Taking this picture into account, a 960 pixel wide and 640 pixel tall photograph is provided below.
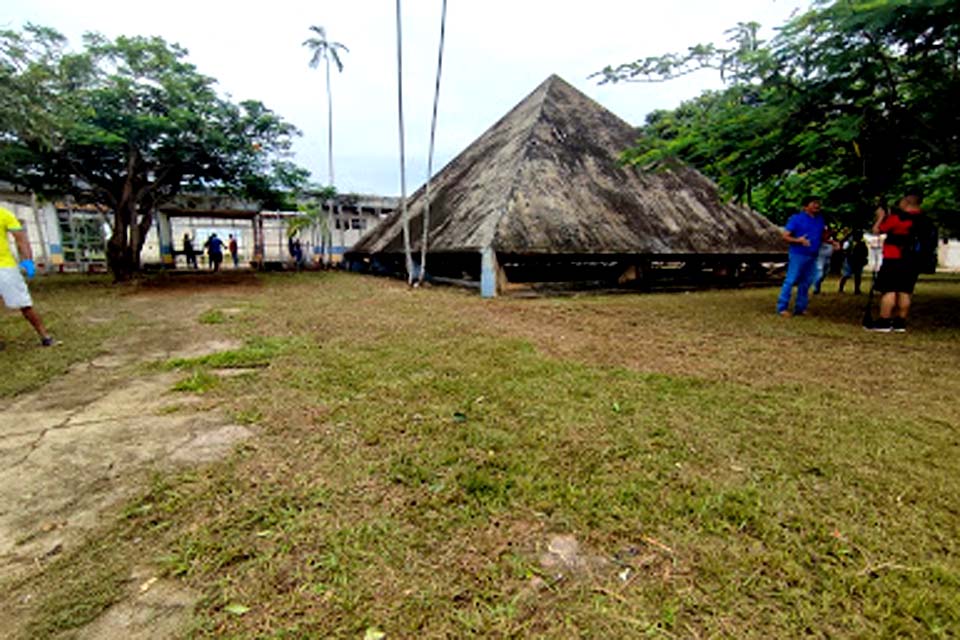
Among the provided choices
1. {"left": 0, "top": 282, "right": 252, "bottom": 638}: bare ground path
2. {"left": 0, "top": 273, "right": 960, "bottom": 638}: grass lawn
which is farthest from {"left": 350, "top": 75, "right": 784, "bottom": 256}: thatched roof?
{"left": 0, "top": 282, "right": 252, "bottom": 638}: bare ground path

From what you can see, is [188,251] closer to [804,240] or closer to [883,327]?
[804,240]

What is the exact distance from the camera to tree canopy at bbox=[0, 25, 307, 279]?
9852 mm

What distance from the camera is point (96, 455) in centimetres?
219

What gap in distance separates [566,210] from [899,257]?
21.0 feet

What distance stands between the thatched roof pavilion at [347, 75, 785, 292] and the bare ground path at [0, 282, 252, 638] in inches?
269

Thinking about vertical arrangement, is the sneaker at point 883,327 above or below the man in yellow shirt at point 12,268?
below

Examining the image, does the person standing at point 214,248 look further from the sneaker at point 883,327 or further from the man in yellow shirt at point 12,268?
the sneaker at point 883,327

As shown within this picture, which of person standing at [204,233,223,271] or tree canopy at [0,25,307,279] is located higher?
tree canopy at [0,25,307,279]

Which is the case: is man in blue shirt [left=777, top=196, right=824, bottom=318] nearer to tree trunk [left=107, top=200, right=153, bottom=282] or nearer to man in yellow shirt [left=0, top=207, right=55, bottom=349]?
man in yellow shirt [left=0, top=207, right=55, bottom=349]

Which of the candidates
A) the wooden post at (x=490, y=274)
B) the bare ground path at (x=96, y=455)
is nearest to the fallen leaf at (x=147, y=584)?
the bare ground path at (x=96, y=455)

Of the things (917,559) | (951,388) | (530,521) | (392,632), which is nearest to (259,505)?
(392,632)

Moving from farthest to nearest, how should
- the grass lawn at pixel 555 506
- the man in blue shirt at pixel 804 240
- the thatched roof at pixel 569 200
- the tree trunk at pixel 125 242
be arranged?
1. the tree trunk at pixel 125 242
2. the thatched roof at pixel 569 200
3. the man in blue shirt at pixel 804 240
4. the grass lawn at pixel 555 506

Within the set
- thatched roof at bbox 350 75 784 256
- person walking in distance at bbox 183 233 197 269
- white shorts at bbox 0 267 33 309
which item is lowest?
white shorts at bbox 0 267 33 309

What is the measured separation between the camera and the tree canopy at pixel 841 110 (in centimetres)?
479
